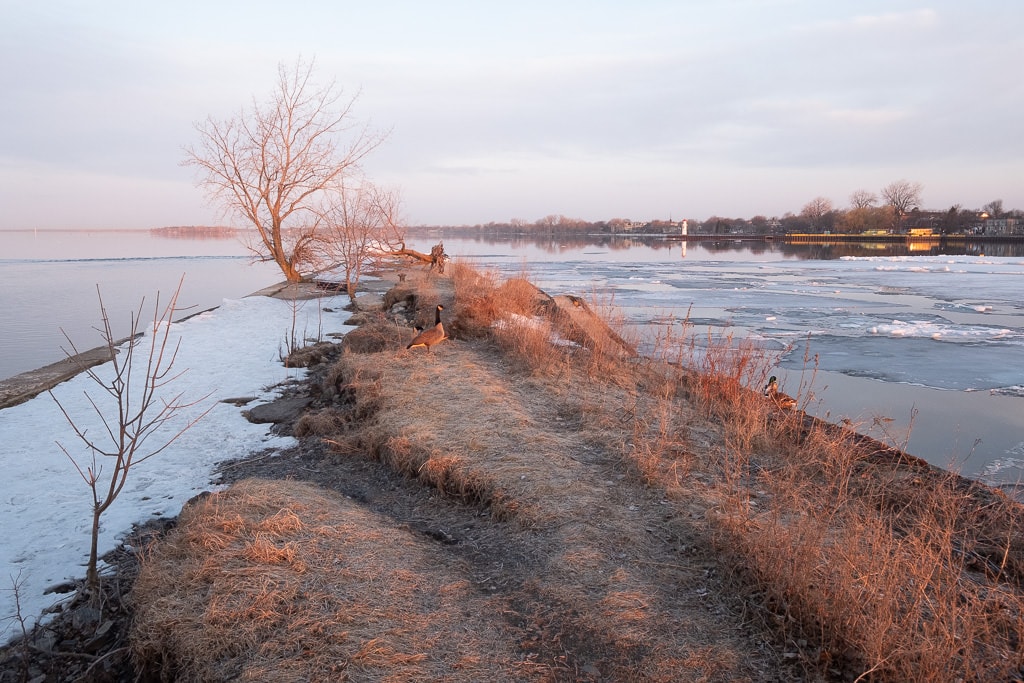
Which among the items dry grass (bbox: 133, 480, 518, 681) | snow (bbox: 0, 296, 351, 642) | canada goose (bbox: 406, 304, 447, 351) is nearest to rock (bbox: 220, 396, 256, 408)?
snow (bbox: 0, 296, 351, 642)

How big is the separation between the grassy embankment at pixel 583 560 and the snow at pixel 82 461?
78 cm

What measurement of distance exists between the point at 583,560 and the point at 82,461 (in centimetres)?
507

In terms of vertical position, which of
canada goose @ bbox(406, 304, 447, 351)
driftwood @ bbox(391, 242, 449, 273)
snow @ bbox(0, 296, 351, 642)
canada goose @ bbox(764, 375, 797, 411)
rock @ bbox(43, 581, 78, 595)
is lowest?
rock @ bbox(43, 581, 78, 595)

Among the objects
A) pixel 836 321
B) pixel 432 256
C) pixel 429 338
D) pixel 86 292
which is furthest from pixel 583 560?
pixel 86 292

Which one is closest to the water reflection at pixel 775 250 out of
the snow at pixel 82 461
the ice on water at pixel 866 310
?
the ice on water at pixel 866 310

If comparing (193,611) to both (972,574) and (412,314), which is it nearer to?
(972,574)

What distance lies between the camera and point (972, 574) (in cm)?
399

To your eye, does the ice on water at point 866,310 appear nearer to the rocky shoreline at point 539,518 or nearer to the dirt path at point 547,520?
the rocky shoreline at point 539,518

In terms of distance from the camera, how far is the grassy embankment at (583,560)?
2959 millimetres

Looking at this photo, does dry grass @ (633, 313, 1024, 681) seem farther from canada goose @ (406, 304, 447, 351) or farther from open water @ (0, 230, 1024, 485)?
canada goose @ (406, 304, 447, 351)

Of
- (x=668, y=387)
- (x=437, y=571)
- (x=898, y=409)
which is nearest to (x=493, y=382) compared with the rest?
(x=668, y=387)

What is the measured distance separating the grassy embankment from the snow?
78 cm

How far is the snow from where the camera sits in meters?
4.20

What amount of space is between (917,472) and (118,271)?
96.8ft
